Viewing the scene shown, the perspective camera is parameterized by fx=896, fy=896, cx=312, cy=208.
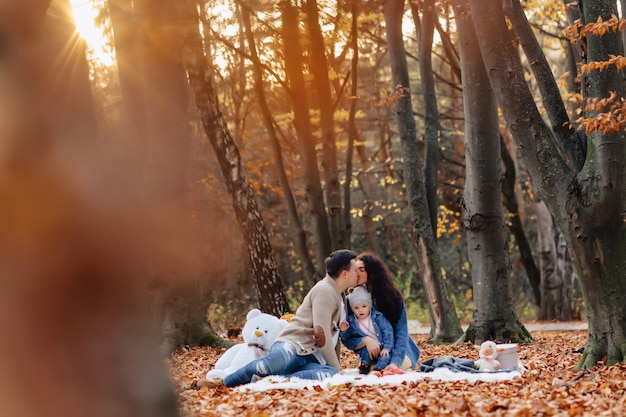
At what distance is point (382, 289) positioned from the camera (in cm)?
940

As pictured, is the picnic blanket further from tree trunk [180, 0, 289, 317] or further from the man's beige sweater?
tree trunk [180, 0, 289, 317]

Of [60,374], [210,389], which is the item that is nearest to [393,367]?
[210,389]

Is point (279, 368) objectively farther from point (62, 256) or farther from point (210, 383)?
point (62, 256)

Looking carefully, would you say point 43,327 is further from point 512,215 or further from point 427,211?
point 512,215

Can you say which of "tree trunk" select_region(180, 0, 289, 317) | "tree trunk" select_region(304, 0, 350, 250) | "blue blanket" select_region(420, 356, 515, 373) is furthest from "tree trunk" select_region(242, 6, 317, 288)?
"blue blanket" select_region(420, 356, 515, 373)

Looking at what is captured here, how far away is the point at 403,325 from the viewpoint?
9375mm

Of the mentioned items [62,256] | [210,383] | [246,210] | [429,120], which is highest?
[429,120]

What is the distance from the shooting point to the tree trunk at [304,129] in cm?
1744

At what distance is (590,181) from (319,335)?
303 cm

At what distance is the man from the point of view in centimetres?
879

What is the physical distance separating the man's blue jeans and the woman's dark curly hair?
0.93 meters

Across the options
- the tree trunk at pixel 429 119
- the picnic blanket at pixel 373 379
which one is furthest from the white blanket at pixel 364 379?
the tree trunk at pixel 429 119

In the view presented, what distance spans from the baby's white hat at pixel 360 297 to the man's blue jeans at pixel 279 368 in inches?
32.1

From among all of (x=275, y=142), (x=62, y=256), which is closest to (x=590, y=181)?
(x=62, y=256)
